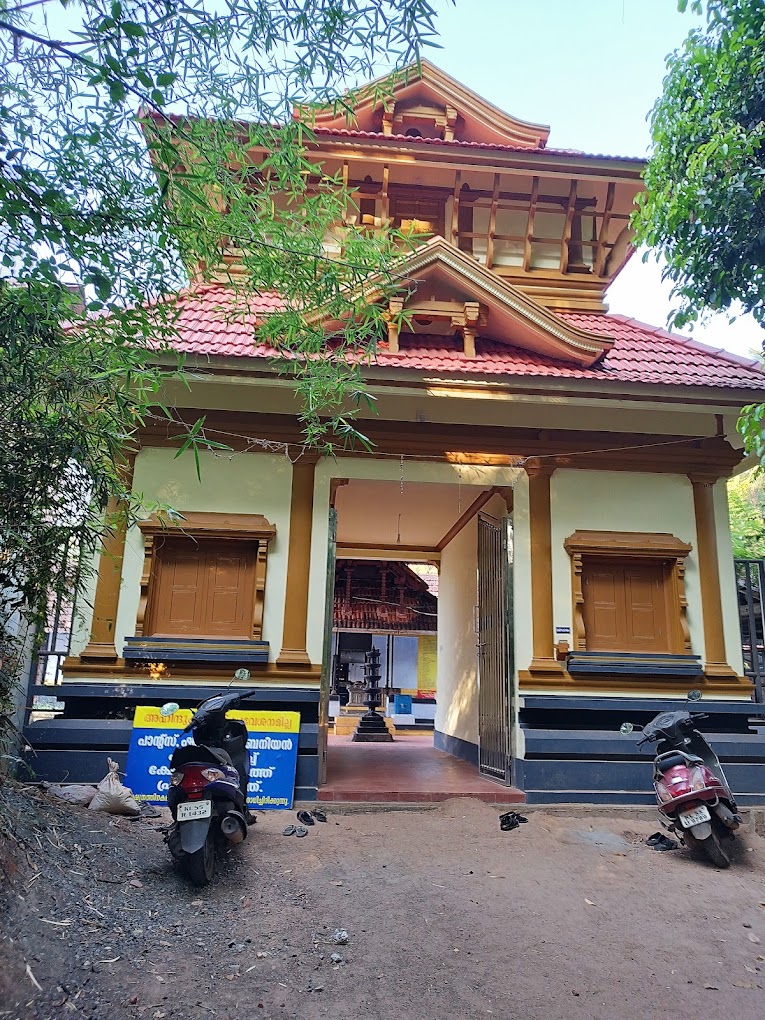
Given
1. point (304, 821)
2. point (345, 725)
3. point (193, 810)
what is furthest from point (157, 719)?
point (345, 725)

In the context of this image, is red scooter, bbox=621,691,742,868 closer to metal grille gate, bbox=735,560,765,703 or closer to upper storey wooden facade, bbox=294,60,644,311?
metal grille gate, bbox=735,560,765,703

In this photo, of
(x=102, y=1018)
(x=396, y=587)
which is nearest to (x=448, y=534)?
(x=396, y=587)

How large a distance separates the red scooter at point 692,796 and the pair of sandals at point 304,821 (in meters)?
2.45

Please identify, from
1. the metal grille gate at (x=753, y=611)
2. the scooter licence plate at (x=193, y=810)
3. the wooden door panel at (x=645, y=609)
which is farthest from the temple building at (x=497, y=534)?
the scooter licence plate at (x=193, y=810)

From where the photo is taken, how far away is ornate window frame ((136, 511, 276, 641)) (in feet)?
19.0

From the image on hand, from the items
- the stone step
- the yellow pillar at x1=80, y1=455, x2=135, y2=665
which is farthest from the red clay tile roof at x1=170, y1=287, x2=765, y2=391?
the stone step

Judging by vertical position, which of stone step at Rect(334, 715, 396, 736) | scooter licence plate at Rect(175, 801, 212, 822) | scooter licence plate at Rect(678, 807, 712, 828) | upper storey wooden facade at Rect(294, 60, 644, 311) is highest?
upper storey wooden facade at Rect(294, 60, 644, 311)

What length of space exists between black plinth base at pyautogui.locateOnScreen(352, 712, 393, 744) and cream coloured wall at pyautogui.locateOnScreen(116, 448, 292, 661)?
737 centimetres

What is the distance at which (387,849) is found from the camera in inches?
179

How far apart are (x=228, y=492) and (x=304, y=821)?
279cm

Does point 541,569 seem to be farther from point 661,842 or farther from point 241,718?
point 241,718

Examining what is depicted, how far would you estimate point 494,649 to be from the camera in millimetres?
6969

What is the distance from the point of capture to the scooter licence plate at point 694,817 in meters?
4.25

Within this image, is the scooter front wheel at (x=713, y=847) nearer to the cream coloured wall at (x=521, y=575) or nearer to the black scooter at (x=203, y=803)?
the cream coloured wall at (x=521, y=575)
